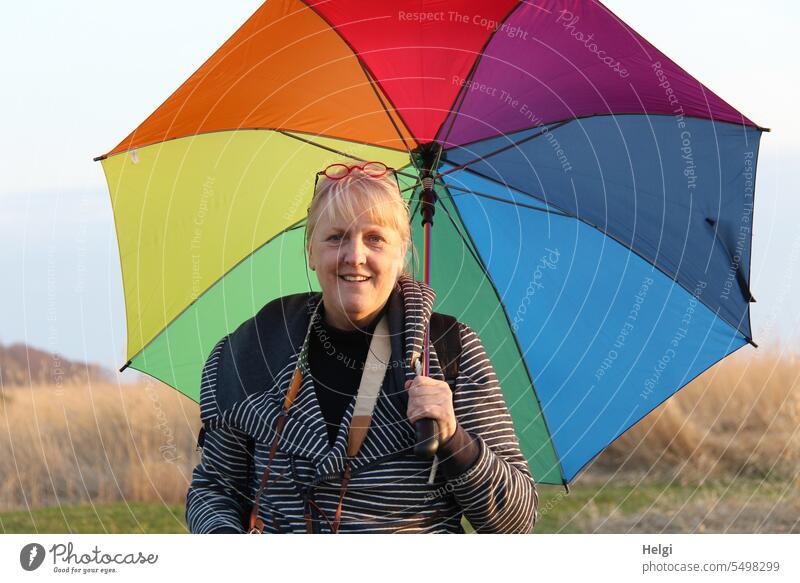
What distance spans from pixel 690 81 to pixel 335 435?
1746 mm

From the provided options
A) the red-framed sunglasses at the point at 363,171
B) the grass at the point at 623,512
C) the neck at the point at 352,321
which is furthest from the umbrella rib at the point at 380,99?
the grass at the point at 623,512

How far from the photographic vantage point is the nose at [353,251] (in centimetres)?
316

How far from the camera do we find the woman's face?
10.4ft

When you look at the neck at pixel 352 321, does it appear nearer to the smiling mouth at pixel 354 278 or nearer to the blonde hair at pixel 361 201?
the smiling mouth at pixel 354 278

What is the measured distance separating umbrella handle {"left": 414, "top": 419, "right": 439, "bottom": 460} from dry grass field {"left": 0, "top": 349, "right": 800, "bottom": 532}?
2.86 meters

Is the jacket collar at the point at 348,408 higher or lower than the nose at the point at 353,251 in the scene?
lower

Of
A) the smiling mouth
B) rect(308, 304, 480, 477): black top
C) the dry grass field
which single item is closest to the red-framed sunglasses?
the smiling mouth

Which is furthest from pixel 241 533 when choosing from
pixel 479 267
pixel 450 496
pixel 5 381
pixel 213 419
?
pixel 5 381

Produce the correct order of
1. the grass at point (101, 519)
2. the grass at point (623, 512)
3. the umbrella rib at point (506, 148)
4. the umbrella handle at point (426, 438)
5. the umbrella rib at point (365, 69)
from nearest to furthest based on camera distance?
the umbrella handle at point (426, 438) < the umbrella rib at point (365, 69) < the umbrella rib at point (506, 148) < the grass at point (623, 512) < the grass at point (101, 519)

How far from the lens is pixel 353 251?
3164mm

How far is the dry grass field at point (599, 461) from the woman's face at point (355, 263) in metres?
2.63

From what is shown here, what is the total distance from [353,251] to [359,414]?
0.46 metres
